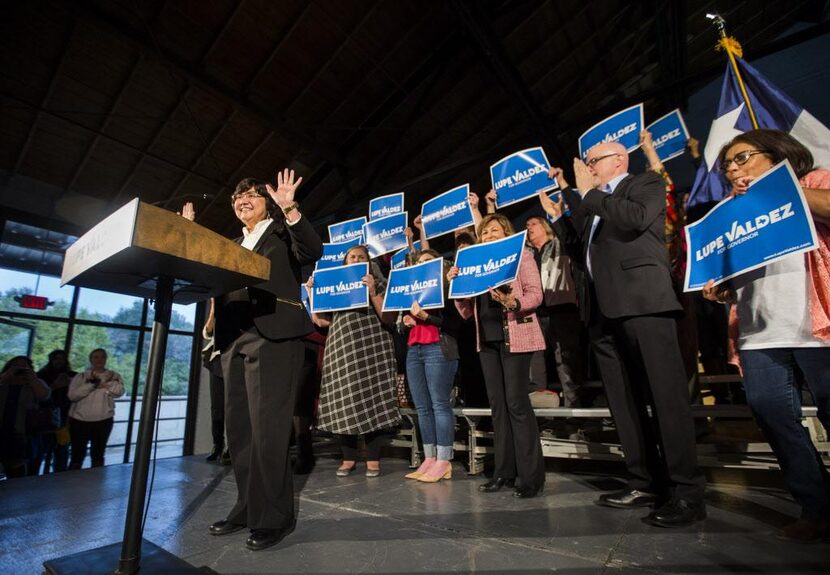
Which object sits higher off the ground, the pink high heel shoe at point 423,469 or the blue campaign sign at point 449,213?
the blue campaign sign at point 449,213

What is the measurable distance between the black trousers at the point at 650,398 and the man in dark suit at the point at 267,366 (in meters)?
1.32

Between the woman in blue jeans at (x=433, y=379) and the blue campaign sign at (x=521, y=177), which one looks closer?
the woman in blue jeans at (x=433, y=379)

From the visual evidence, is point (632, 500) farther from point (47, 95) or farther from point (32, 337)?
point (32, 337)

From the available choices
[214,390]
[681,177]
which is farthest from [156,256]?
[681,177]

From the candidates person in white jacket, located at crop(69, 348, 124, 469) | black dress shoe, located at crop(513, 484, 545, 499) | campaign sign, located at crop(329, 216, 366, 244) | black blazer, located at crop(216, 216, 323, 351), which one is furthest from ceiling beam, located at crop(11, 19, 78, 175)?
black dress shoe, located at crop(513, 484, 545, 499)

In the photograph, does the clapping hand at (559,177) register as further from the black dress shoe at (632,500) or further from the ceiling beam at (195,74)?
the ceiling beam at (195,74)

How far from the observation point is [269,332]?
1591 mm

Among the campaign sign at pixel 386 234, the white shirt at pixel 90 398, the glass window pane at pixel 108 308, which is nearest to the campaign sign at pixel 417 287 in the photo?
the campaign sign at pixel 386 234

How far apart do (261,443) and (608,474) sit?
6.78 ft

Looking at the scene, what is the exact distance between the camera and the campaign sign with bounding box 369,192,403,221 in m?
4.23

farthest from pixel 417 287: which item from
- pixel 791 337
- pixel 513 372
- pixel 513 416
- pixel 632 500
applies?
pixel 791 337

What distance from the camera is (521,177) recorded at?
3506mm

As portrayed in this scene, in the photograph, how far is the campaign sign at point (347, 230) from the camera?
4.59 meters

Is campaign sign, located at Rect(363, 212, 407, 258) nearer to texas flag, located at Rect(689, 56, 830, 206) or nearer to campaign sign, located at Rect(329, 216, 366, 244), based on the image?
campaign sign, located at Rect(329, 216, 366, 244)
